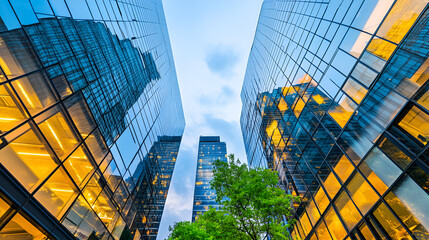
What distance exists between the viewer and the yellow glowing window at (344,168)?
1146cm

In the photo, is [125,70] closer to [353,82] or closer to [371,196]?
[353,82]

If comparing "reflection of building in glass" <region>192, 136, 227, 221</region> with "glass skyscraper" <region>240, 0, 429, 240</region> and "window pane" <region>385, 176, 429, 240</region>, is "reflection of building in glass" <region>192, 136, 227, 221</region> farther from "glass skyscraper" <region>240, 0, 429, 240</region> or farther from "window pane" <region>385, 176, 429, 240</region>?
"window pane" <region>385, 176, 429, 240</region>

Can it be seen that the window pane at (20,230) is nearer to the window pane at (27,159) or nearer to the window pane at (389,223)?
the window pane at (27,159)

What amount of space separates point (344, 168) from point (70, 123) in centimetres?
1799

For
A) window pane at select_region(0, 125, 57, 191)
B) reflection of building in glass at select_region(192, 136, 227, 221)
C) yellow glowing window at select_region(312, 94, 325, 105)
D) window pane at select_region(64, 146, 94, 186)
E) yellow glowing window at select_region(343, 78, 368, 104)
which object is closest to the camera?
window pane at select_region(0, 125, 57, 191)

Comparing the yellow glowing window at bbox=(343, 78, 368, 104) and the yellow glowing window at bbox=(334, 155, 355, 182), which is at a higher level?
the yellow glowing window at bbox=(343, 78, 368, 104)

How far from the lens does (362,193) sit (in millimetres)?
10359

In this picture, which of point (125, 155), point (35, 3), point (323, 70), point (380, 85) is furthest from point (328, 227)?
point (35, 3)

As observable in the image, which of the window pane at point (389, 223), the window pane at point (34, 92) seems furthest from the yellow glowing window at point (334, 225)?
the window pane at point (34, 92)

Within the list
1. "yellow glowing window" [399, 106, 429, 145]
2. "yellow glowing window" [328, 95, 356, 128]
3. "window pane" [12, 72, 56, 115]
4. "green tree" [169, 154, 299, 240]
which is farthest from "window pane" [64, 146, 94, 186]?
"yellow glowing window" [328, 95, 356, 128]

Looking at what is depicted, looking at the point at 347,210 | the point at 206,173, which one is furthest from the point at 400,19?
the point at 206,173

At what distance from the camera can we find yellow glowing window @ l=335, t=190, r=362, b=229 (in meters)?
10.8

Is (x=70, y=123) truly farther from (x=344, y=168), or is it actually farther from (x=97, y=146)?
(x=344, y=168)

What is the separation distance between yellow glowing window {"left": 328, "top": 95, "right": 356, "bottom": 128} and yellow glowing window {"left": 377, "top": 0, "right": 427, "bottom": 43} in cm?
404
